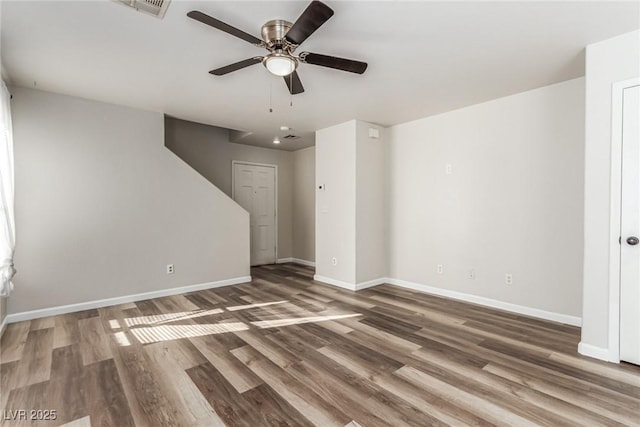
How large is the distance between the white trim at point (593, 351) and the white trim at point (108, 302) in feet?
13.8

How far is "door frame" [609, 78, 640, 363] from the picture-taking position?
2.27m

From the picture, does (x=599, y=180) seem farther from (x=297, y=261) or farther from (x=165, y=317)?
(x=297, y=261)

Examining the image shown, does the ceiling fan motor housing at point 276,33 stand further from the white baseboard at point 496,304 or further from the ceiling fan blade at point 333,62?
the white baseboard at point 496,304

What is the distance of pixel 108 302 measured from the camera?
368 cm

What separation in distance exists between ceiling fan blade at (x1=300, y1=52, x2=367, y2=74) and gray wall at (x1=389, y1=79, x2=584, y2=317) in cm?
228

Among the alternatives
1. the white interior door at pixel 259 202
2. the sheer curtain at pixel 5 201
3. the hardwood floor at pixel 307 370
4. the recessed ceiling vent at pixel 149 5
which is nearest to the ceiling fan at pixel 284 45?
the recessed ceiling vent at pixel 149 5

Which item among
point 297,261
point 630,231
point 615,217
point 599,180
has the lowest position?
point 297,261

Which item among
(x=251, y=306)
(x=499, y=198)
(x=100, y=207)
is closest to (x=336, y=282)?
(x=251, y=306)

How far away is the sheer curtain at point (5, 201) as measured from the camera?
2408 mm

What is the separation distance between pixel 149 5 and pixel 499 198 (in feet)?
12.6

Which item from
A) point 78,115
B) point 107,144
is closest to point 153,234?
point 107,144

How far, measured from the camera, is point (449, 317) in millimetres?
3293

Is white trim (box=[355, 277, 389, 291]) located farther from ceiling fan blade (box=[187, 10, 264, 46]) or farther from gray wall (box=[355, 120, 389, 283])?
ceiling fan blade (box=[187, 10, 264, 46])

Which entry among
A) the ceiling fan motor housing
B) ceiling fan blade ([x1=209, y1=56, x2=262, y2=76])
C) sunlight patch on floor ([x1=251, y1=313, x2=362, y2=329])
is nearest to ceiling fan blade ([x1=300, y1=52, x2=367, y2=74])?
the ceiling fan motor housing
